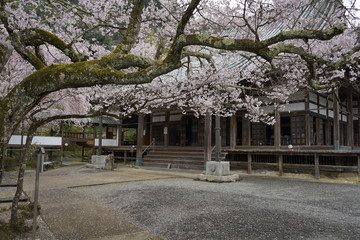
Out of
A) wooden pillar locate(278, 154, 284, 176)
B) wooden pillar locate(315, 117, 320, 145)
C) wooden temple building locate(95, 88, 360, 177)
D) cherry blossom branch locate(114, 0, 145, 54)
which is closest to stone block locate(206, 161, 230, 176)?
wooden temple building locate(95, 88, 360, 177)

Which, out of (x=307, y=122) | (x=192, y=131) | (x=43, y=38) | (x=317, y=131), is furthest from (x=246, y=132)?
(x=43, y=38)

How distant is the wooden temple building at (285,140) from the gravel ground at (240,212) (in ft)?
12.1

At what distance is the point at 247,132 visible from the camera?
14.5m

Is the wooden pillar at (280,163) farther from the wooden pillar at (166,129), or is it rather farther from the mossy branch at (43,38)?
the mossy branch at (43,38)

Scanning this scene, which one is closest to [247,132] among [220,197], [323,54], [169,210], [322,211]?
[323,54]

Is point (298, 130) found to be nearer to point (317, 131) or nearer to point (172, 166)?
point (317, 131)

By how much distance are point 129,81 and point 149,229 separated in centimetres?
261

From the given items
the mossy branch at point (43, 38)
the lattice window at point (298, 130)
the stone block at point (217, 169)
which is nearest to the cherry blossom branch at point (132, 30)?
the mossy branch at point (43, 38)

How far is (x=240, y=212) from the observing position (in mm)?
5379

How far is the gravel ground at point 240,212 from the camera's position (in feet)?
13.5

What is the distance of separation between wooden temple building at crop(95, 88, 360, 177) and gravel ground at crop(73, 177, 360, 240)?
12.1 ft

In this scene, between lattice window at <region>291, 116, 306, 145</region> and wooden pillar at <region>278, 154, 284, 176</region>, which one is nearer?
wooden pillar at <region>278, 154, 284, 176</region>

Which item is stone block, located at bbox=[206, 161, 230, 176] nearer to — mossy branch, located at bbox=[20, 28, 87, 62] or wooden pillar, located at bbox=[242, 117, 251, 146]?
wooden pillar, located at bbox=[242, 117, 251, 146]

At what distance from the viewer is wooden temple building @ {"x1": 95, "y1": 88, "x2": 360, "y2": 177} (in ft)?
38.1
